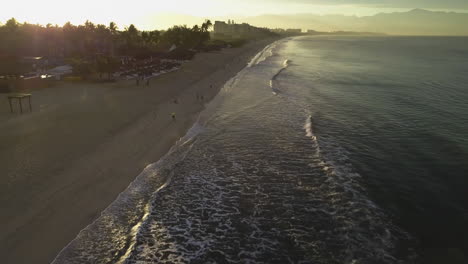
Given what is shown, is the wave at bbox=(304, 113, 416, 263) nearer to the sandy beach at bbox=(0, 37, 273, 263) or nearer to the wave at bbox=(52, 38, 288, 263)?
the wave at bbox=(52, 38, 288, 263)

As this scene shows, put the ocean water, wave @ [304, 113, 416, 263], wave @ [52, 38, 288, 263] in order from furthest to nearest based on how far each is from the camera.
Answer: wave @ [304, 113, 416, 263]
the ocean water
wave @ [52, 38, 288, 263]

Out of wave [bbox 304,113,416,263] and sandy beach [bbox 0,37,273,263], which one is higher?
sandy beach [bbox 0,37,273,263]

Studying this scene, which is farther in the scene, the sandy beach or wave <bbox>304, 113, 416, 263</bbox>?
wave <bbox>304, 113, 416, 263</bbox>

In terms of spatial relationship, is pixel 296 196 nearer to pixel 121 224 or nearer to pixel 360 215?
pixel 360 215

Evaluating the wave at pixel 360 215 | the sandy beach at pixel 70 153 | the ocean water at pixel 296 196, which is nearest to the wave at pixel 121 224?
the ocean water at pixel 296 196

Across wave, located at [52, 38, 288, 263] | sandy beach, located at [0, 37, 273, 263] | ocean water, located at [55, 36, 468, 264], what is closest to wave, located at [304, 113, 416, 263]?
ocean water, located at [55, 36, 468, 264]

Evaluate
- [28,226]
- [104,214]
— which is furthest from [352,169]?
[28,226]

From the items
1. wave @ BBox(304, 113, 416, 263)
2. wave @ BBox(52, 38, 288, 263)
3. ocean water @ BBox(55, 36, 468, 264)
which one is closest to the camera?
wave @ BBox(52, 38, 288, 263)
